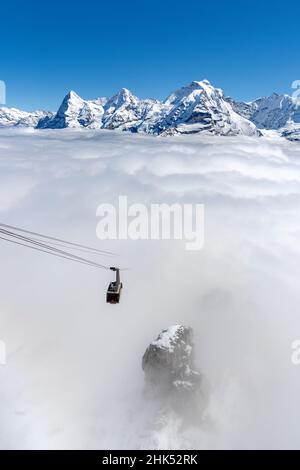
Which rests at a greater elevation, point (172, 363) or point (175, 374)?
point (172, 363)

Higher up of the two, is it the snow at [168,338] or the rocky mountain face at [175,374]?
the snow at [168,338]

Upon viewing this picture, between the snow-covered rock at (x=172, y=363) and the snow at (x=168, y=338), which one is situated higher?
the snow at (x=168, y=338)

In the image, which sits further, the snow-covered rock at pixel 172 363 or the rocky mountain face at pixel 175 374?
the rocky mountain face at pixel 175 374

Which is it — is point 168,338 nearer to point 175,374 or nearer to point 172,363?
point 172,363

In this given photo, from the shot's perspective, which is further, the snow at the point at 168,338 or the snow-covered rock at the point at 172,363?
the snow at the point at 168,338

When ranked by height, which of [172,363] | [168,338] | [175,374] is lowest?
[175,374]

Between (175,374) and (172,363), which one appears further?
(175,374)

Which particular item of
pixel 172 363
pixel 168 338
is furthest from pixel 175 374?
pixel 168 338

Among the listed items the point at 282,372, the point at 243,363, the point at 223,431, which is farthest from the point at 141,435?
the point at 282,372
